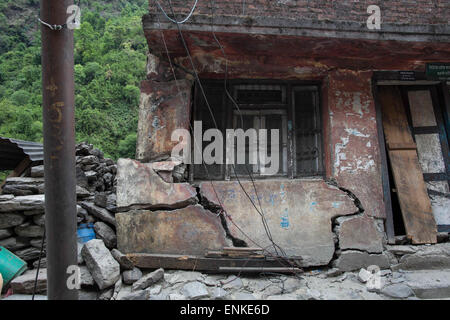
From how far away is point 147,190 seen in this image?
3877 millimetres

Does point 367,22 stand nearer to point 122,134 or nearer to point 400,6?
point 400,6

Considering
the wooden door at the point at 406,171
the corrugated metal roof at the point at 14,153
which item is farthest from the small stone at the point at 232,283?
the corrugated metal roof at the point at 14,153

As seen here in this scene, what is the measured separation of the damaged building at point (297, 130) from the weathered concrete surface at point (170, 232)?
Result: 1cm

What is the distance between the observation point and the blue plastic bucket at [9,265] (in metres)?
3.35

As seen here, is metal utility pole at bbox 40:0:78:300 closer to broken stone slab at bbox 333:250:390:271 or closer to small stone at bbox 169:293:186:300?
small stone at bbox 169:293:186:300

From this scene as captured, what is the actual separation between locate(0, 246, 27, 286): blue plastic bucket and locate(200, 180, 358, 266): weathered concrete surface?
7.52ft

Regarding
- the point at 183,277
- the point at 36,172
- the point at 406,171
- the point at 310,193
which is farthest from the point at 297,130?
the point at 36,172

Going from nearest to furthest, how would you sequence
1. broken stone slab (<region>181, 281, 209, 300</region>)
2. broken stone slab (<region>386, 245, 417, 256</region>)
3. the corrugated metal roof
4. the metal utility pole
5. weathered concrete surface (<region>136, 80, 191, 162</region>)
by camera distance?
1. the metal utility pole
2. broken stone slab (<region>181, 281, 209, 300</region>)
3. broken stone slab (<region>386, 245, 417, 256</region>)
4. weathered concrete surface (<region>136, 80, 191, 162</region>)
5. the corrugated metal roof

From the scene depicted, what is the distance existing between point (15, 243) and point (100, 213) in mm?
1038

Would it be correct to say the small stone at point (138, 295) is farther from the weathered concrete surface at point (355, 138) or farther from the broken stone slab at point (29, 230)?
the weathered concrete surface at point (355, 138)

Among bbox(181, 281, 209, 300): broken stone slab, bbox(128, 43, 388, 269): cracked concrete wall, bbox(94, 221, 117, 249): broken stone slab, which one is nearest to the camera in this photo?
bbox(181, 281, 209, 300): broken stone slab

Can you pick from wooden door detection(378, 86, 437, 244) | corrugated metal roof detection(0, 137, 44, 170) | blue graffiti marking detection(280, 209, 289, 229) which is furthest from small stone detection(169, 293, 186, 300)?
corrugated metal roof detection(0, 137, 44, 170)

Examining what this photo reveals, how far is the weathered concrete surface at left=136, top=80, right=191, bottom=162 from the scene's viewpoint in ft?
13.5
